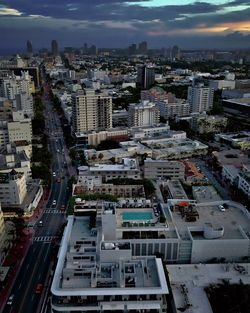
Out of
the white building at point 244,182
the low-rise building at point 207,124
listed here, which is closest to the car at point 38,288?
the white building at point 244,182

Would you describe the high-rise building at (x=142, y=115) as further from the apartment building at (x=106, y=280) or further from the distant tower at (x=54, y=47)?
the distant tower at (x=54, y=47)

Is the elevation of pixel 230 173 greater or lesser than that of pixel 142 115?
lesser

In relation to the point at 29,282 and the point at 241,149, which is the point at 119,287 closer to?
the point at 29,282

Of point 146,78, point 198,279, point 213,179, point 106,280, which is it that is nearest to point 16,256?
point 106,280

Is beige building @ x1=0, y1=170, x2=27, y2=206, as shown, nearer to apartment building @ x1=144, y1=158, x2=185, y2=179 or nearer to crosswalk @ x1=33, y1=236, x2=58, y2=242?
crosswalk @ x1=33, y1=236, x2=58, y2=242

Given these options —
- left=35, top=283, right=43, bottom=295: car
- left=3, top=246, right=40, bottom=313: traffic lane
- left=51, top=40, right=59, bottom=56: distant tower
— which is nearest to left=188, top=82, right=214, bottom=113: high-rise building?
left=3, top=246, right=40, bottom=313: traffic lane

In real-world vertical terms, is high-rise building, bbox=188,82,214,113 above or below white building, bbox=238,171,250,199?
above

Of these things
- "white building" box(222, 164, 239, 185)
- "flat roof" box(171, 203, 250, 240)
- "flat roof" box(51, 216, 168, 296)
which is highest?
"flat roof" box(51, 216, 168, 296)

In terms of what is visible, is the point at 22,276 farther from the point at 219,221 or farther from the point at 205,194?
the point at 205,194
